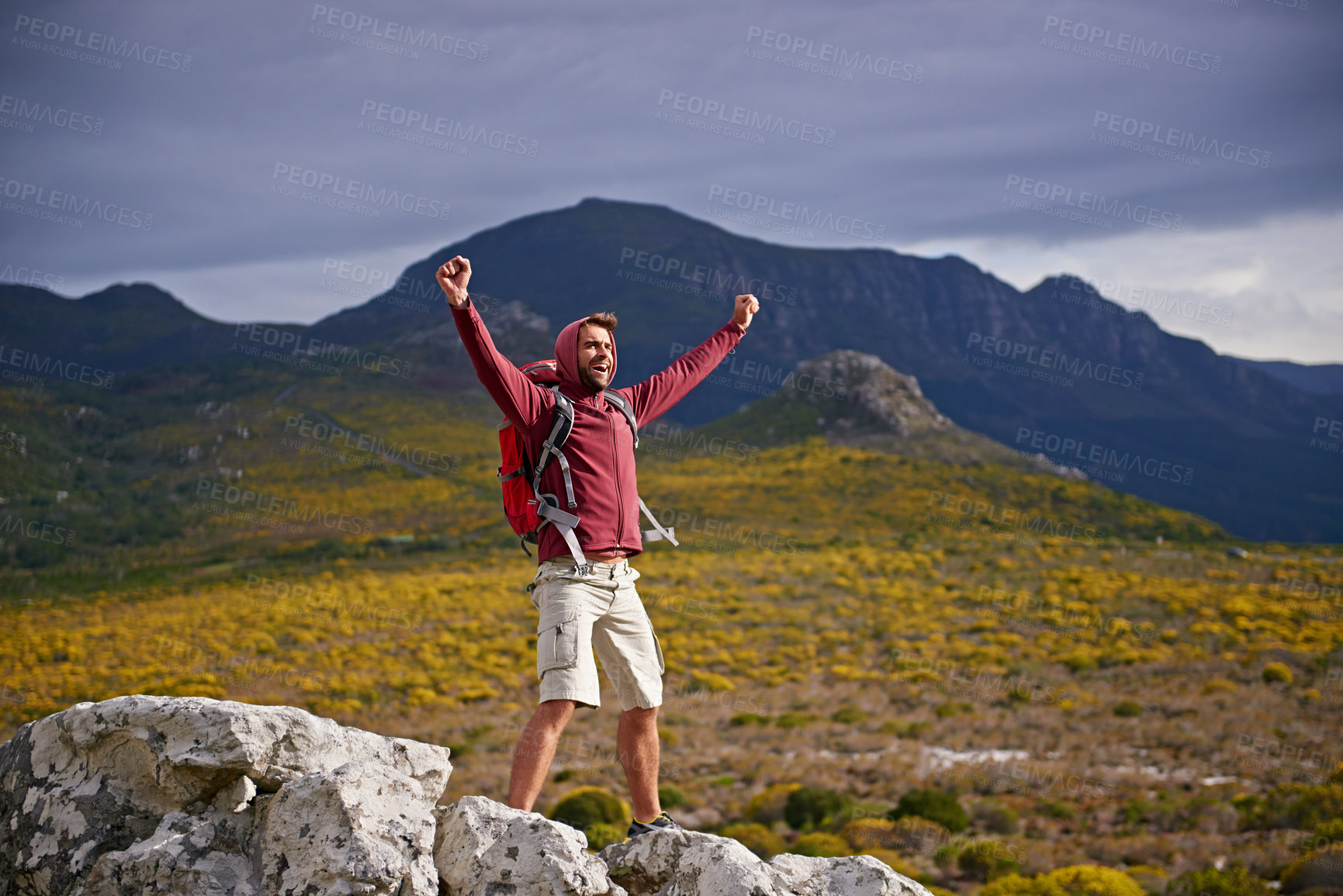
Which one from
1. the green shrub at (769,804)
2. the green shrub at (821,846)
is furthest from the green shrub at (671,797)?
the green shrub at (821,846)

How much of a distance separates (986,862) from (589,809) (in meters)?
5.91

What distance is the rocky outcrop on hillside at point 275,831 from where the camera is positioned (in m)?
3.93

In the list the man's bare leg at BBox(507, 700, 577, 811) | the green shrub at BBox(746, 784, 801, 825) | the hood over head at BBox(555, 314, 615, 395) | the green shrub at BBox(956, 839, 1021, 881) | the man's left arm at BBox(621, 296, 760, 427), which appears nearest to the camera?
the man's bare leg at BBox(507, 700, 577, 811)

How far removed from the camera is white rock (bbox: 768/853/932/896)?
443cm

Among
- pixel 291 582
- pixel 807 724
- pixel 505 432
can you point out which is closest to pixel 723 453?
pixel 291 582

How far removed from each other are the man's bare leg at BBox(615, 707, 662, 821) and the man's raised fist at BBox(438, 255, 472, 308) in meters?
2.32

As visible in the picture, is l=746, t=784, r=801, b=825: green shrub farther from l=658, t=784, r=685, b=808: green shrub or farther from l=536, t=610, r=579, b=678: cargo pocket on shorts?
l=536, t=610, r=579, b=678: cargo pocket on shorts

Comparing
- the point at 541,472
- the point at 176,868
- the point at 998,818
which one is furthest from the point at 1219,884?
the point at 176,868

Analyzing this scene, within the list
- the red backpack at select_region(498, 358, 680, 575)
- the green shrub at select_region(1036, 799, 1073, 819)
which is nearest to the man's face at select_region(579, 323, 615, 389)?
the red backpack at select_region(498, 358, 680, 575)

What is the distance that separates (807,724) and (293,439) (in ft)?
230

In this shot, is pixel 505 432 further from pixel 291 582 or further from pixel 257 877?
pixel 291 582

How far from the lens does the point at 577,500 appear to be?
4.90 meters

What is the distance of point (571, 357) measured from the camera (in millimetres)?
5098

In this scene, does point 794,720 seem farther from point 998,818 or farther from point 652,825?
point 652,825
